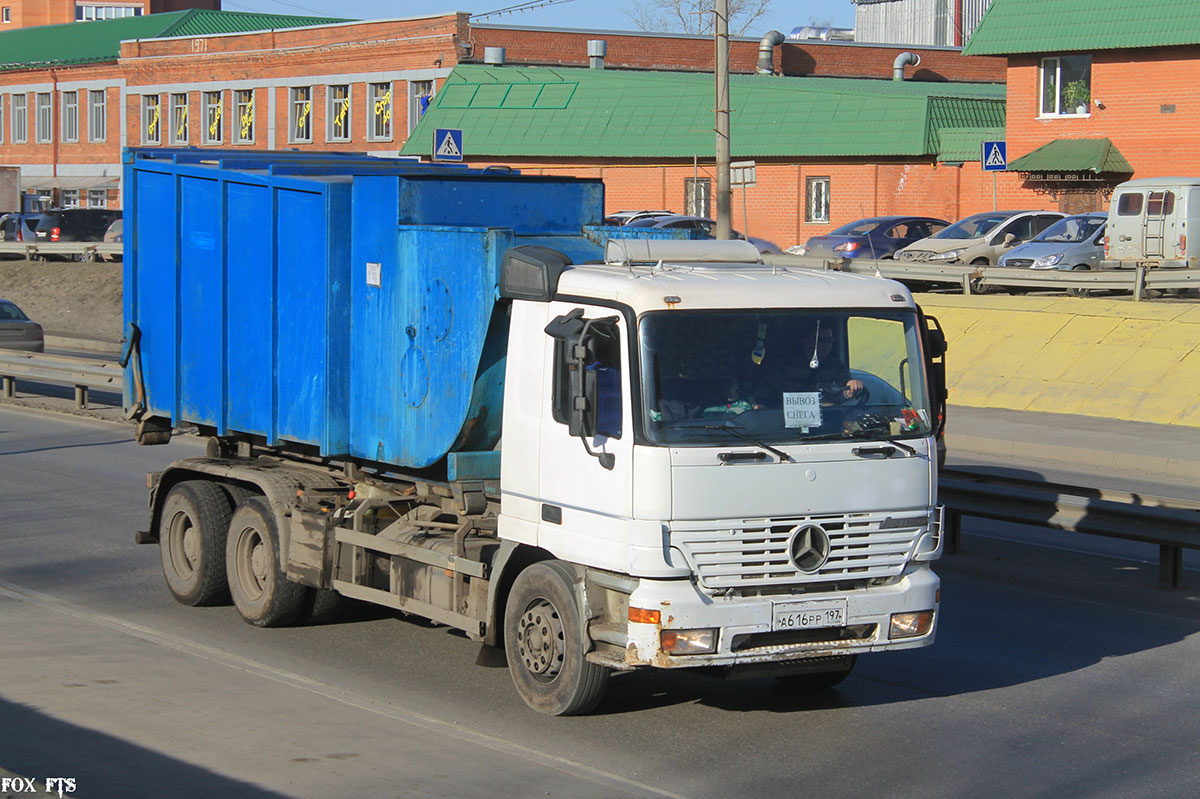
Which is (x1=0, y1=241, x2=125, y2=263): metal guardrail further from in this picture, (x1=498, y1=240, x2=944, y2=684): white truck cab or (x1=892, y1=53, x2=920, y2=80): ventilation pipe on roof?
(x1=498, y1=240, x2=944, y2=684): white truck cab

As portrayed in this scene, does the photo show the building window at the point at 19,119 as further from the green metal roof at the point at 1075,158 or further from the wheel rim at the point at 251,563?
the wheel rim at the point at 251,563

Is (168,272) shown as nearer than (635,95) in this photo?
Yes

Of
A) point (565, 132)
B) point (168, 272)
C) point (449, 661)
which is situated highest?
point (565, 132)

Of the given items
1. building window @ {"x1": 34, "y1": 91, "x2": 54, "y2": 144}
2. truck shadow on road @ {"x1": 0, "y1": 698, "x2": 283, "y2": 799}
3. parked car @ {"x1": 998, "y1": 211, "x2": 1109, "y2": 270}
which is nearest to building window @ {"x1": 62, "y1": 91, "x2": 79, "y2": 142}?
building window @ {"x1": 34, "y1": 91, "x2": 54, "y2": 144}

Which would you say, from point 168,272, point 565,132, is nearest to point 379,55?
point 565,132

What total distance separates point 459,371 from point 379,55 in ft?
164

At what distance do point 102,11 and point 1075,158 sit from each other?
105012mm

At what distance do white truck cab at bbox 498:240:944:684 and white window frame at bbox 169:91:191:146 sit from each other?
62.3m

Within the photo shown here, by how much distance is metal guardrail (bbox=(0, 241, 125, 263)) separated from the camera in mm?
44094

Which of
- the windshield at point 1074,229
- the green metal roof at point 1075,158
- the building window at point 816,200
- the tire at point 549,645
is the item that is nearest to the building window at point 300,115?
the building window at point 816,200

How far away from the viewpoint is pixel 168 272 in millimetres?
11195

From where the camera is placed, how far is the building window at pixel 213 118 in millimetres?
64562

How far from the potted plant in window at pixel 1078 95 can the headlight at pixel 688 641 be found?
36.9m

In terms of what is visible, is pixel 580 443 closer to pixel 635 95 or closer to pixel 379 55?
pixel 635 95
